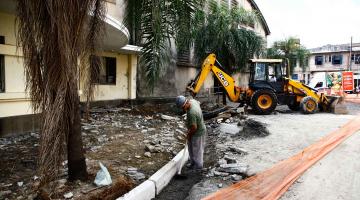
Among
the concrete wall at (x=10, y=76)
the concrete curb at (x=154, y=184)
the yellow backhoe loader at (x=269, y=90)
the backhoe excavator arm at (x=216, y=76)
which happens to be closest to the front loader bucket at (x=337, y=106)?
the yellow backhoe loader at (x=269, y=90)

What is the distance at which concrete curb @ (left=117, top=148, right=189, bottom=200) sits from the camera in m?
4.30

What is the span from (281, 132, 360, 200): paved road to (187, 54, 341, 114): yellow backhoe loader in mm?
6722

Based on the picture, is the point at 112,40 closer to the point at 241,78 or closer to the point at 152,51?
the point at 152,51

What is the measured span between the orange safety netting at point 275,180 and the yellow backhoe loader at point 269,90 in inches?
244

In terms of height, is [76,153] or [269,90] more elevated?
[269,90]

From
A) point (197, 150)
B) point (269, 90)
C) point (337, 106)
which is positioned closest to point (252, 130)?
point (197, 150)

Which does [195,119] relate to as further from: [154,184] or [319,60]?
[319,60]

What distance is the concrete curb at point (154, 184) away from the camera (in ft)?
14.1

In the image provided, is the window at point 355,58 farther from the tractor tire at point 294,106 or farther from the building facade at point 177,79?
the tractor tire at point 294,106

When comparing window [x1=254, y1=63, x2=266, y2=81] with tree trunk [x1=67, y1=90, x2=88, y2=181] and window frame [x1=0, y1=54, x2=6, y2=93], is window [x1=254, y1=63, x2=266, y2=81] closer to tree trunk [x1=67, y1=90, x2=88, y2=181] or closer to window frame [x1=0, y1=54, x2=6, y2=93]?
window frame [x1=0, y1=54, x2=6, y2=93]

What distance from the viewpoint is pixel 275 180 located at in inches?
205

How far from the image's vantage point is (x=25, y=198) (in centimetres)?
420

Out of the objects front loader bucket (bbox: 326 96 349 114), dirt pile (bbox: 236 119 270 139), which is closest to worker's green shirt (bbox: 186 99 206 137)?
dirt pile (bbox: 236 119 270 139)

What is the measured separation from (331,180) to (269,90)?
348 inches
